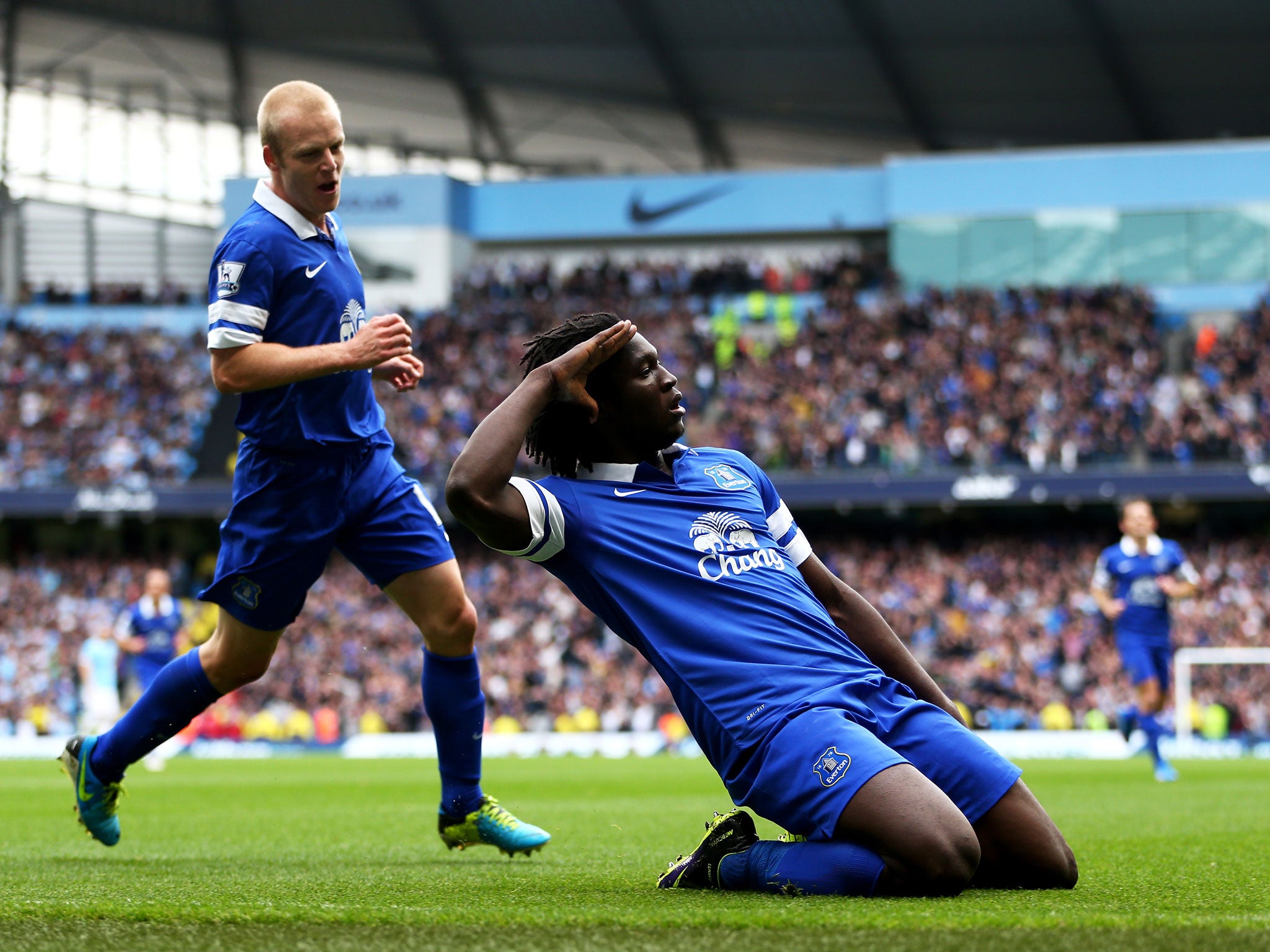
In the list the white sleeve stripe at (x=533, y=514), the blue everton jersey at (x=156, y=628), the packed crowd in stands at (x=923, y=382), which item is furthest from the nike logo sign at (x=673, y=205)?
the white sleeve stripe at (x=533, y=514)

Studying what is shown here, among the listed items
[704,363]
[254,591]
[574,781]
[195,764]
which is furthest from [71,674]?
[254,591]

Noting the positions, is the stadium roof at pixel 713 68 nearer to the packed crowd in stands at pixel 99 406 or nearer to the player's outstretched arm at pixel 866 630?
the packed crowd in stands at pixel 99 406

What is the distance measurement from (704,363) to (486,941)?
92.2 ft


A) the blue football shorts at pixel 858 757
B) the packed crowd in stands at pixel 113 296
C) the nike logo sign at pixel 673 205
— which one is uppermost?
the nike logo sign at pixel 673 205

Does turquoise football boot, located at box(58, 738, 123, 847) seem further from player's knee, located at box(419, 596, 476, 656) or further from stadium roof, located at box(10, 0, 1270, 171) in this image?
stadium roof, located at box(10, 0, 1270, 171)

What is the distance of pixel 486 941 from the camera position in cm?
265

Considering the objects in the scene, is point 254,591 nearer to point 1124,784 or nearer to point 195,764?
point 1124,784

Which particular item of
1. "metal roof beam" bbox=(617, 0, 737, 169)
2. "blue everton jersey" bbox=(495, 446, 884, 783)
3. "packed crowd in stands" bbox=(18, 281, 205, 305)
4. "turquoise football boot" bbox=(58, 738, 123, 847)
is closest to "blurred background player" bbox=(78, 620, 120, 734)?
"turquoise football boot" bbox=(58, 738, 123, 847)

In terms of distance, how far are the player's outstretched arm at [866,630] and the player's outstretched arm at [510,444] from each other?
31.8 inches

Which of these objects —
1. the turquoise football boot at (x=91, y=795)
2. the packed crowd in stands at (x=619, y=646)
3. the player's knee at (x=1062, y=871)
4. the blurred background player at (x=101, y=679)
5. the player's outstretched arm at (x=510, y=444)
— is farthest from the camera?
the packed crowd in stands at (x=619, y=646)

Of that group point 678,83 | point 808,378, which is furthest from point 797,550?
point 678,83

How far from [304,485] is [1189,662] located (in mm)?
18427

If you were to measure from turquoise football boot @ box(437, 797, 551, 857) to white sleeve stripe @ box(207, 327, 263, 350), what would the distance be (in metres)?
1.75

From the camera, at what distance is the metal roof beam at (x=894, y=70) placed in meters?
35.0
